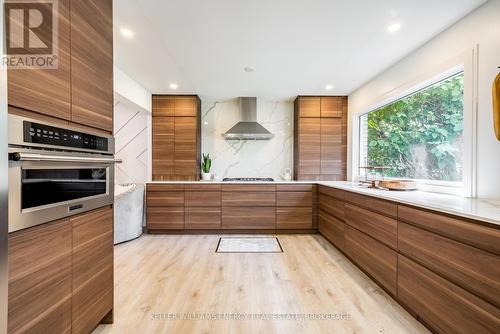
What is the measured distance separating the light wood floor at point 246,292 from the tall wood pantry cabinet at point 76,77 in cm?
136

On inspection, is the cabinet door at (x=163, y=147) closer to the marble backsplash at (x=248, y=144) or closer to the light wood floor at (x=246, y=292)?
the marble backsplash at (x=248, y=144)

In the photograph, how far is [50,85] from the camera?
1032 mm

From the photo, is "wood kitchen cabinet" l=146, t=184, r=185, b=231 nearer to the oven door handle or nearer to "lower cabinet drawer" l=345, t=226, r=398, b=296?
the oven door handle

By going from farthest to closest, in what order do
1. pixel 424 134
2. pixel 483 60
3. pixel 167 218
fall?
1. pixel 167 218
2. pixel 424 134
3. pixel 483 60

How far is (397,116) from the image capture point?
287 centimetres

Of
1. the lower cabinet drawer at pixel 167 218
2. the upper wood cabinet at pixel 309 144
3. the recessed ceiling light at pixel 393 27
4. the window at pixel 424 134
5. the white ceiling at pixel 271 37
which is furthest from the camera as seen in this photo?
the upper wood cabinet at pixel 309 144

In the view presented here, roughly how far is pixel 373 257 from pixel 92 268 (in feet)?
7.11

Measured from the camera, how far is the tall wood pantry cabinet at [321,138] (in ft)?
12.8

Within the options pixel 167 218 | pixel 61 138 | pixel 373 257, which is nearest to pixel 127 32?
pixel 61 138

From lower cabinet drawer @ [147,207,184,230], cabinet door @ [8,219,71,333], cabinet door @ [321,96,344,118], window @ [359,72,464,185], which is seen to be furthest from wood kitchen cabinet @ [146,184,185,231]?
window @ [359,72,464,185]

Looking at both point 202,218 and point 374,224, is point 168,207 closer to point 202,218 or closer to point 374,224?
point 202,218

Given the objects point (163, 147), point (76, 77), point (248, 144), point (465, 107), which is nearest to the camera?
point (76, 77)

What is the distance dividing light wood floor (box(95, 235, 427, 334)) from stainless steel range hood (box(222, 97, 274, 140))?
1959mm

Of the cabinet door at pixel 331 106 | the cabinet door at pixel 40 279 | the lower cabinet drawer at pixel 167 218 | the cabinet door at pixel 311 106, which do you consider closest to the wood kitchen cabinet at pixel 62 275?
the cabinet door at pixel 40 279
